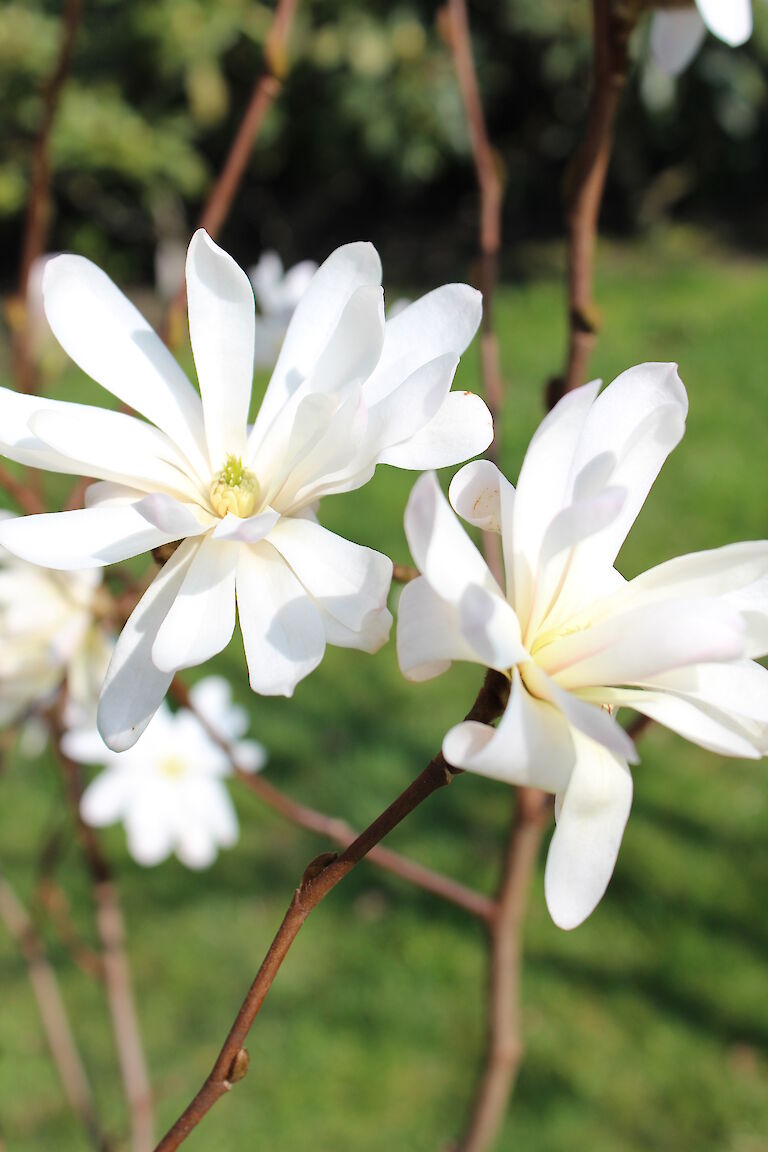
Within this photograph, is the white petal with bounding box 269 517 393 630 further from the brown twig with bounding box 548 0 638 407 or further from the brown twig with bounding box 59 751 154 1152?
the brown twig with bounding box 59 751 154 1152

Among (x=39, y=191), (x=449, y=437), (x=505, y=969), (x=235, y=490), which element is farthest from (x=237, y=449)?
(x=39, y=191)

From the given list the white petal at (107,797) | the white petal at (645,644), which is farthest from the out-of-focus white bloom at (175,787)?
the white petal at (645,644)

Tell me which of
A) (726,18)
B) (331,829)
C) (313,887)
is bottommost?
(331,829)

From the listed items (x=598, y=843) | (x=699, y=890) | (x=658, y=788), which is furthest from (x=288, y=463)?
(x=658, y=788)

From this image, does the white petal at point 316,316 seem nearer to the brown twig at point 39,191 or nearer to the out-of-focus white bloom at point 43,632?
the out-of-focus white bloom at point 43,632

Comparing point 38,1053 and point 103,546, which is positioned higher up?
point 103,546

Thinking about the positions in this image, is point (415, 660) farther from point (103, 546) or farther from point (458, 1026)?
point (458, 1026)

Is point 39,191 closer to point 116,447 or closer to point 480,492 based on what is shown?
point 116,447
